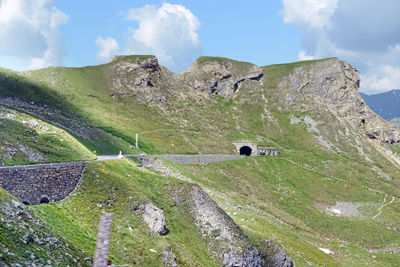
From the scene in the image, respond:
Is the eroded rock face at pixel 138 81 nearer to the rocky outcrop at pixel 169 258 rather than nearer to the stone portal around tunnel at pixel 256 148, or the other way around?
the stone portal around tunnel at pixel 256 148

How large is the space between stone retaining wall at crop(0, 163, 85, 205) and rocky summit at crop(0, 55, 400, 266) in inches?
4.5

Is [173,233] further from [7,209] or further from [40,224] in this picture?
[7,209]

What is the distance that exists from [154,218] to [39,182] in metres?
12.8

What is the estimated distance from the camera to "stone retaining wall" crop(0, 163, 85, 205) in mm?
31484

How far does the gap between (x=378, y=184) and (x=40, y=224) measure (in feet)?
468

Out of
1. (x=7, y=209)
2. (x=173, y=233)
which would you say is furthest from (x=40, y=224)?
(x=173, y=233)

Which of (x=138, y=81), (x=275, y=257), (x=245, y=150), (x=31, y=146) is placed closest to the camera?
(x=31, y=146)

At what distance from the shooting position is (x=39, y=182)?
3375 cm

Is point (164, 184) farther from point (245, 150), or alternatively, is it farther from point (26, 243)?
point (245, 150)

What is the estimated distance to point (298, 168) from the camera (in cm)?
12862

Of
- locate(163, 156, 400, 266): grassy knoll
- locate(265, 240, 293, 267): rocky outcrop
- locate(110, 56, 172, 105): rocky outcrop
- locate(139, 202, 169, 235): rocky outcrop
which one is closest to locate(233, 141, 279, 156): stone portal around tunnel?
locate(163, 156, 400, 266): grassy knoll

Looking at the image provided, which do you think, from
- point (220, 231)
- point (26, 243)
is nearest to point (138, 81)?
point (220, 231)

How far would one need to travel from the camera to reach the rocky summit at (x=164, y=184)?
102 ft

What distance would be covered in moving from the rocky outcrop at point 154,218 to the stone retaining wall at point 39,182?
27.9 feet
